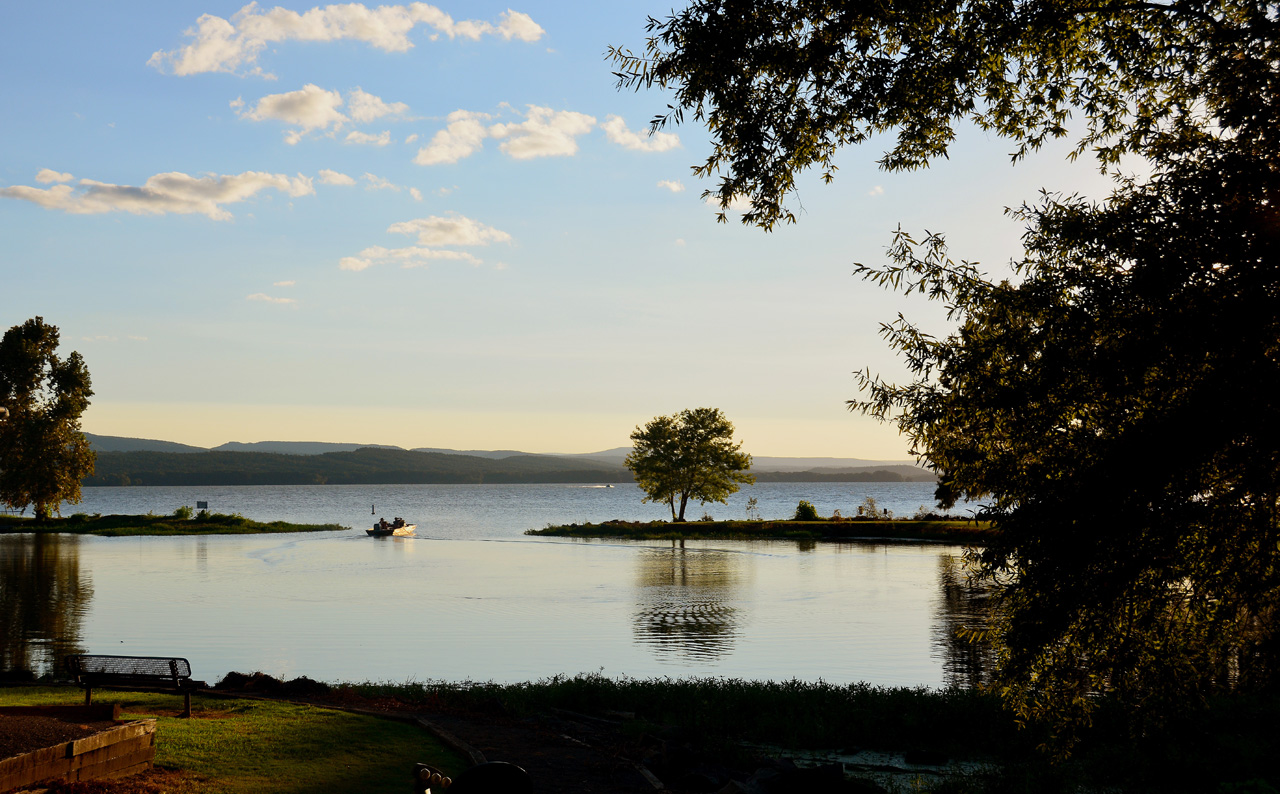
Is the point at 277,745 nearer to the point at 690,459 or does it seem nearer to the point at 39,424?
the point at 690,459

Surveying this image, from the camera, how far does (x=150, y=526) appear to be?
8612 cm

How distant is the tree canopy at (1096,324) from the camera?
30.8ft

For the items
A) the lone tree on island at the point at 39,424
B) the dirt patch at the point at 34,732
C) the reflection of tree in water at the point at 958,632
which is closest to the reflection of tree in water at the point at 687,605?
the reflection of tree in water at the point at 958,632

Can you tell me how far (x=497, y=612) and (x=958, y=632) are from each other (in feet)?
81.5

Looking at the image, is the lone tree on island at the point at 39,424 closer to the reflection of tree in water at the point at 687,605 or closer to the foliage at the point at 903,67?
the reflection of tree in water at the point at 687,605

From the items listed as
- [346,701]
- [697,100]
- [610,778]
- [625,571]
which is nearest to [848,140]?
[697,100]

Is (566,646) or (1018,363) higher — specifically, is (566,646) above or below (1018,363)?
below

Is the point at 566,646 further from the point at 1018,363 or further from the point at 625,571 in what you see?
the point at 625,571

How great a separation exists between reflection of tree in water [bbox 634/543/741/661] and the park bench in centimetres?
1416

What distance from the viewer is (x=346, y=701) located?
54.9 feet

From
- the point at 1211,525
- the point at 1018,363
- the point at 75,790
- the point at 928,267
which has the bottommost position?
the point at 75,790

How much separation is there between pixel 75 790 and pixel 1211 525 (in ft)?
42.5

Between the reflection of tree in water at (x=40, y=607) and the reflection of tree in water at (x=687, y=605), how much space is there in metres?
16.6

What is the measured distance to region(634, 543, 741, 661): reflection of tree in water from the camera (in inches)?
1103
